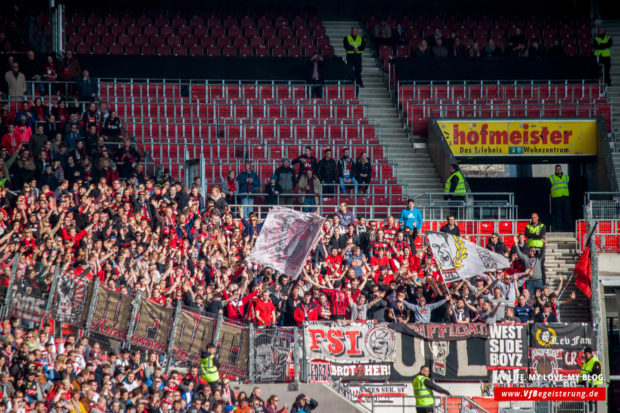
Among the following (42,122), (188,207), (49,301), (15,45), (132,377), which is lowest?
(132,377)

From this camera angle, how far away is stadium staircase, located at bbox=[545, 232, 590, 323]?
26.5 m

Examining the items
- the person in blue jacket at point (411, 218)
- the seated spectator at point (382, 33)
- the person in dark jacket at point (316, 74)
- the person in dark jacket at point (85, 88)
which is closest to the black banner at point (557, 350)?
the person in blue jacket at point (411, 218)

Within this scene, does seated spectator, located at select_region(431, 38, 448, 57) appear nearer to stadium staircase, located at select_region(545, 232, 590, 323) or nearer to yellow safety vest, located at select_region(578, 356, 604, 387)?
stadium staircase, located at select_region(545, 232, 590, 323)

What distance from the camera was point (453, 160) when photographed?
30609 millimetres

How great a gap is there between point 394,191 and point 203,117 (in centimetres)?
619

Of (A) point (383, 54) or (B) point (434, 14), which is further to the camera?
(B) point (434, 14)

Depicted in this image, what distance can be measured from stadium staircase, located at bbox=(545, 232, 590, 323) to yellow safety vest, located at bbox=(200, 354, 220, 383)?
9431 millimetres

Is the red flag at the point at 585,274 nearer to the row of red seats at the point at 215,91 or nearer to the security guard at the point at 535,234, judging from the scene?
the security guard at the point at 535,234

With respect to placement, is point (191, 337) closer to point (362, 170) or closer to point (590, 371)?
point (590, 371)

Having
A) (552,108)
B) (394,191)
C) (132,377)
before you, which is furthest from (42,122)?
(552,108)

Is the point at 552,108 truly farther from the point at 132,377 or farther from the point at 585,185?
the point at 132,377

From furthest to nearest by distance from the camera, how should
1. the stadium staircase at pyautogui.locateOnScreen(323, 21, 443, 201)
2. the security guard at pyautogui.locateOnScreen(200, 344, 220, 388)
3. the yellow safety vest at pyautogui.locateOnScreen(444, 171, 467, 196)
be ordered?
1. the stadium staircase at pyautogui.locateOnScreen(323, 21, 443, 201)
2. the yellow safety vest at pyautogui.locateOnScreen(444, 171, 467, 196)
3. the security guard at pyautogui.locateOnScreen(200, 344, 220, 388)

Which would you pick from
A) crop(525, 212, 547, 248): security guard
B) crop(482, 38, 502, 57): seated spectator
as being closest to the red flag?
crop(525, 212, 547, 248): security guard

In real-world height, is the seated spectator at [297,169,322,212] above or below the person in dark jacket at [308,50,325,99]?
below
